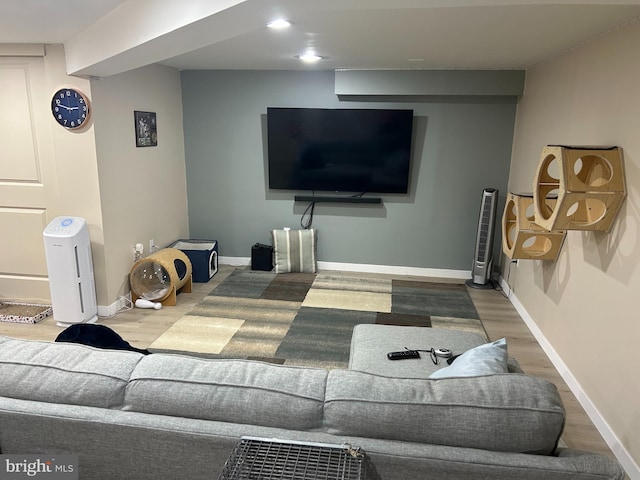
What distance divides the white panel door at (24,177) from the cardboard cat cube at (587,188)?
12.4ft

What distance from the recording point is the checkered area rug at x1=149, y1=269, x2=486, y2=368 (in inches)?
140

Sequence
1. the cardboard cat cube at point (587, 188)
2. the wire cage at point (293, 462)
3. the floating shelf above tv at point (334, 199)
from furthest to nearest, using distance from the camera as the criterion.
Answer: the floating shelf above tv at point (334, 199), the cardboard cat cube at point (587, 188), the wire cage at point (293, 462)

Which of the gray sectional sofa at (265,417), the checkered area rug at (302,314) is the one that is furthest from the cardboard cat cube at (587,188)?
the gray sectional sofa at (265,417)

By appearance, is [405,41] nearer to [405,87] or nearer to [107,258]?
[405,87]

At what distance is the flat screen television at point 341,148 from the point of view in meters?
5.01

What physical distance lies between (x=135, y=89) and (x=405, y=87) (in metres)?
2.59

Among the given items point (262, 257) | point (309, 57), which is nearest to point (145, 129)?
point (309, 57)

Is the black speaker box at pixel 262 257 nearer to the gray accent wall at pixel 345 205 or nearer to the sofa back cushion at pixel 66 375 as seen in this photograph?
the gray accent wall at pixel 345 205

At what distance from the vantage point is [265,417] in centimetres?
132

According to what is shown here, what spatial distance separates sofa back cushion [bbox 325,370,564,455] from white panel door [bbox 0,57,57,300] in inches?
143

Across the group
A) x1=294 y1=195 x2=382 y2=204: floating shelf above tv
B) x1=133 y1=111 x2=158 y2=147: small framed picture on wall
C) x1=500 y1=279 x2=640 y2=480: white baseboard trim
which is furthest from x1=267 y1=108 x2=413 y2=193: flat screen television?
x1=500 y1=279 x2=640 y2=480: white baseboard trim

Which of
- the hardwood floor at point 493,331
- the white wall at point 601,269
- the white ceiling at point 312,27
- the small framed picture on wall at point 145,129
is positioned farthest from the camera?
the small framed picture on wall at point 145,129

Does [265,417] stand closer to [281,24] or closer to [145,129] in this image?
[281,24]

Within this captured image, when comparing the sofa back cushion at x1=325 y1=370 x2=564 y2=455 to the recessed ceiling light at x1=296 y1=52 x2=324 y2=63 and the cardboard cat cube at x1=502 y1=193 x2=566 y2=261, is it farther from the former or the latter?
the recessed ceiling light at x1=296 y1=52 x2=324 y2=63
